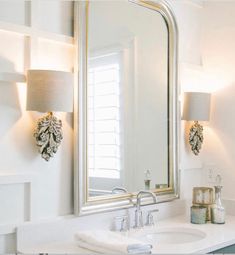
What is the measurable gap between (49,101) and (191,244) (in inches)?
40.0

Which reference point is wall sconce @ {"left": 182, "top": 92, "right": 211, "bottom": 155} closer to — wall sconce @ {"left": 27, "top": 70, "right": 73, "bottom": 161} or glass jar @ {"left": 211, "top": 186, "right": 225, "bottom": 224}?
glass jar @ {"left": 211, "top": 186, "right": 225, "bottom": 224}

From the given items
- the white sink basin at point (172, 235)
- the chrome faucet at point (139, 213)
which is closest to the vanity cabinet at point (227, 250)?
the white sink basin at point (172, 235)

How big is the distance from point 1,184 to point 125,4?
131 cm

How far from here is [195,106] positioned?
2.80 m

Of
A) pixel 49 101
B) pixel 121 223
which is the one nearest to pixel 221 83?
pixel 121 223

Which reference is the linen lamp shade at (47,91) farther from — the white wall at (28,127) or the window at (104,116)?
the window at (104,116)

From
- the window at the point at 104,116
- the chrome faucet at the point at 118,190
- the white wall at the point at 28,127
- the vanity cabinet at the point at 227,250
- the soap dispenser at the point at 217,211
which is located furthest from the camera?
the soap dispenser at the point at 217,211

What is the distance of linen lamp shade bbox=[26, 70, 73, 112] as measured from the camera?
198cm

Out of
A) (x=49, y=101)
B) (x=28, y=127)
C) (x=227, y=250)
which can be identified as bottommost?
(x=227, y=250)

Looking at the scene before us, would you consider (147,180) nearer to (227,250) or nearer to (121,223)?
(121,223)

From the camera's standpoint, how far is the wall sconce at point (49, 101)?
1980 mm

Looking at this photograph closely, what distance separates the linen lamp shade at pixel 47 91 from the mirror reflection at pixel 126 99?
0.88ft

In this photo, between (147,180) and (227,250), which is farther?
(147,180)

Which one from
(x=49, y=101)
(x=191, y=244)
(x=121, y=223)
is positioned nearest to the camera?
(x=49, y=101)
